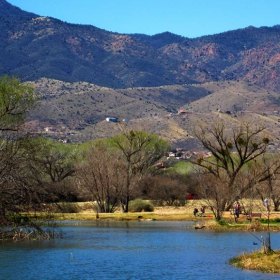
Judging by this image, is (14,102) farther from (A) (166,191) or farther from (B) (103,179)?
(A) (166,191)

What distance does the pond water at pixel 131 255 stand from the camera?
105 feet

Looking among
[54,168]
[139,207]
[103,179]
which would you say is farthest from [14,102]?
[54,168]

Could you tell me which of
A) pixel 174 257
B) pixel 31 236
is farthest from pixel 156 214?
pixel 174 257

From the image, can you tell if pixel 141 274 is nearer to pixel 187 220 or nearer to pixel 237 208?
pixel 237 208

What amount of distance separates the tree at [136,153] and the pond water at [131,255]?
2170 cm

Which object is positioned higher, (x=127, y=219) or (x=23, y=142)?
(x=23, y=142)

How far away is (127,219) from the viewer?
68.1 metres

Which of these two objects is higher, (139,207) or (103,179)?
(103,179)

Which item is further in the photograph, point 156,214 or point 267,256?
point 156,214

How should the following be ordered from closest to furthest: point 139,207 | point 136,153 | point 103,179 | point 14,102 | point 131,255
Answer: point 131,255
point 14,102
point 103,179
point 139,207
point 136,153

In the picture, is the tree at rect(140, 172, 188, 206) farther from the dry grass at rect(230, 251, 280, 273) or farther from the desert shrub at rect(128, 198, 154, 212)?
the dry grass at rect(230, 251, 280, 273)

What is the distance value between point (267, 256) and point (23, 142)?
17544mm

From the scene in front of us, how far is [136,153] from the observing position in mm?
94688

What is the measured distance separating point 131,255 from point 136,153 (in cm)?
5592
